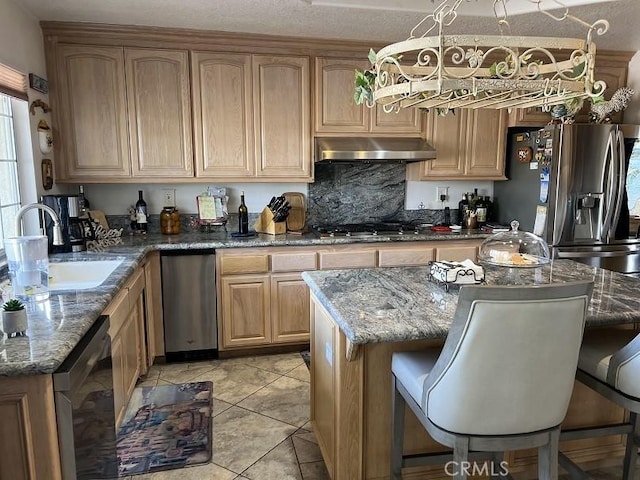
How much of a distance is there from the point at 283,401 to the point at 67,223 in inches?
67.1

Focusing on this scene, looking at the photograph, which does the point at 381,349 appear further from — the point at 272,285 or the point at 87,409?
the point at 272,285

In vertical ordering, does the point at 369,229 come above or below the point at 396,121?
below

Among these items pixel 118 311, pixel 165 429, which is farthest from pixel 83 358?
pixel 165 429

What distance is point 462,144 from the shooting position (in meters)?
4.00

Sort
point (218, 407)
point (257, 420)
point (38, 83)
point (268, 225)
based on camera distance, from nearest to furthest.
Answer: point (257, 420) → point (218, 407) → point (38, 83) → point (268, 225)

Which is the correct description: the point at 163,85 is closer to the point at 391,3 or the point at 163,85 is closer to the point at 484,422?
the point at 391,3

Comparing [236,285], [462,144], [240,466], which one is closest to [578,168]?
[462,144]

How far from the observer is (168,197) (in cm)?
383

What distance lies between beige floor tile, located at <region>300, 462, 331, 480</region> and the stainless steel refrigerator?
251 centimetres

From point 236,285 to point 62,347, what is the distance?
1.98 m

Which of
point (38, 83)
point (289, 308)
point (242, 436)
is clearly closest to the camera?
point (242, 436)

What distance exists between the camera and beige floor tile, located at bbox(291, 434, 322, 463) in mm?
2295

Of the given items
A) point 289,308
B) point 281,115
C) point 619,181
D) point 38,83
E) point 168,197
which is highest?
point 38,83

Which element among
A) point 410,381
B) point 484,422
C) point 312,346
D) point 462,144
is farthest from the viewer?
point 462,144
